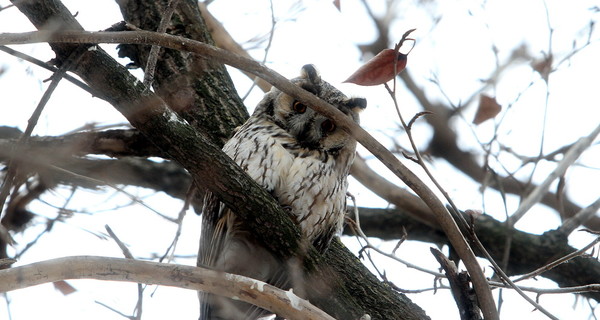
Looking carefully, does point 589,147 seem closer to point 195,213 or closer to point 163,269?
point 195,213

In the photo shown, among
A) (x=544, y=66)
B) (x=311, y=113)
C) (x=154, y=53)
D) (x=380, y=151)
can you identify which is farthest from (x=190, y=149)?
(x=544, y=66)

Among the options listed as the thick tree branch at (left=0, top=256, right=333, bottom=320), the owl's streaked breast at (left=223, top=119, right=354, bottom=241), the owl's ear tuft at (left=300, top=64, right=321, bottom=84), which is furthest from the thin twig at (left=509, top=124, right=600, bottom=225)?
the thick tree branch at (left=0, top=256, right=333, bottom=320)

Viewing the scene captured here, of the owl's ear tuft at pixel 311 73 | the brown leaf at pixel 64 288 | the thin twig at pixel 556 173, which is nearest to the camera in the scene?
the brown leaf at pixel 64 288

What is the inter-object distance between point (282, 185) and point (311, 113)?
1.49ft

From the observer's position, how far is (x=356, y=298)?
9.84ft

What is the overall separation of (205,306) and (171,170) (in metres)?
1.65

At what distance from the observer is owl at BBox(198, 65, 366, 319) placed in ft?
10.0

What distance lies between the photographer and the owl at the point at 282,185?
10.0 ft

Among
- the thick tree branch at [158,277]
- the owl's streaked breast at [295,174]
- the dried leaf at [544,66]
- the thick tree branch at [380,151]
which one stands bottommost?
the thick tree branch at [158,277]

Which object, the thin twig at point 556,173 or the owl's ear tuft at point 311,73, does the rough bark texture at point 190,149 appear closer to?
the owl's ear tuft at point 311,73

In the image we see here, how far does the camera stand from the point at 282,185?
309 cm

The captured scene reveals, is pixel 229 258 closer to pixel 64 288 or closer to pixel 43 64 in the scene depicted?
pixel 64 288

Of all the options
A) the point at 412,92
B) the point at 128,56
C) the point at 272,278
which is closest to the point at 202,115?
the point at 128,56

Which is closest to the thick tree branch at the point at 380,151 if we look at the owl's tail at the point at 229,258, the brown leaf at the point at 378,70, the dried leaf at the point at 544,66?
the brown leaf at the point at 378,70
